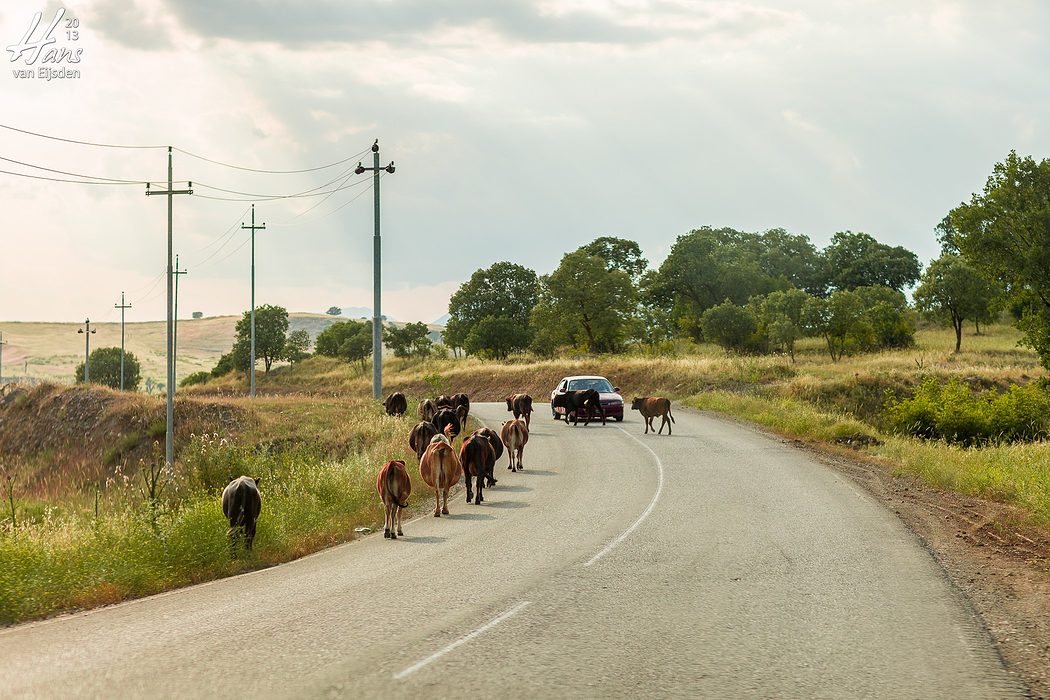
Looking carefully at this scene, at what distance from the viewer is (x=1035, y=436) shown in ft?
126

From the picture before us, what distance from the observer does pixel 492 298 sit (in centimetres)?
11031

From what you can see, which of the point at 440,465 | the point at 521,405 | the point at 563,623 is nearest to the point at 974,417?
the point at 521,405

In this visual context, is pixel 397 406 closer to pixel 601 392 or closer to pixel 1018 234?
pixel 601 392

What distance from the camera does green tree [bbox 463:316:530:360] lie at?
9850 cm

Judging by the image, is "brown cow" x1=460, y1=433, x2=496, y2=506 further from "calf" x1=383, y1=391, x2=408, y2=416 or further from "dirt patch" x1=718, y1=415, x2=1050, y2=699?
"calf" x1=383, y1=391, x2=408, y2=416

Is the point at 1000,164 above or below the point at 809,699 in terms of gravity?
above

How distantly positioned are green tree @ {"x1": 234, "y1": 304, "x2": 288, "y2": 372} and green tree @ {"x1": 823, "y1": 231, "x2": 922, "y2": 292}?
72.1 meters

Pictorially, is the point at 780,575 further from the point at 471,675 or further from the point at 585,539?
the point at 471,675

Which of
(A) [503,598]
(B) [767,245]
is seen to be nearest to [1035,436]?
(A) [503,598]

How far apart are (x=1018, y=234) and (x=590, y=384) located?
2088 cm

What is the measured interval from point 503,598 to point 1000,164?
139 ft

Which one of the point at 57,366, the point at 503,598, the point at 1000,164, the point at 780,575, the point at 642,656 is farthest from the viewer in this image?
the point at 57,366

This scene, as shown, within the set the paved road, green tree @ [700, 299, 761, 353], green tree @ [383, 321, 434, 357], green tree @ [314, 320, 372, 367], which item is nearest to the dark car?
the paved road

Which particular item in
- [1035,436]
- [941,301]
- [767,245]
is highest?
[767,245]
